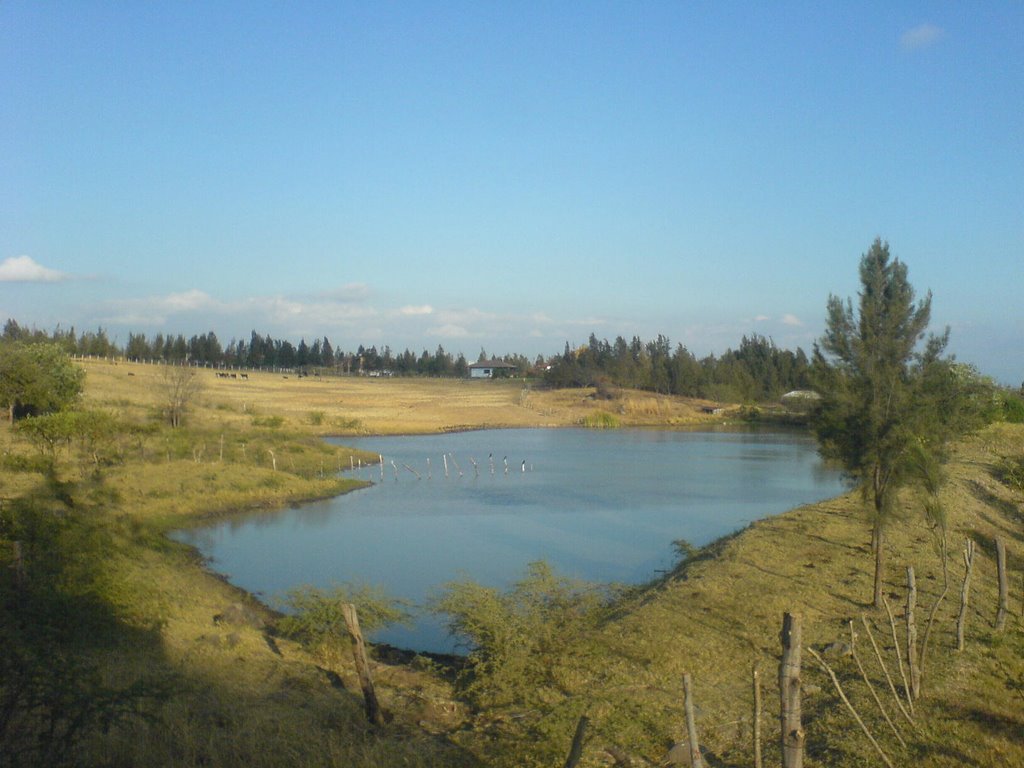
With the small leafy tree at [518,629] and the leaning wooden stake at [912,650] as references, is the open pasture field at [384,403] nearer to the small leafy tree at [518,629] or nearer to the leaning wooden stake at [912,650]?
the small leafy tree at [518,629]

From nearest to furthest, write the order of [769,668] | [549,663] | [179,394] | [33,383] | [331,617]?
1. [769,668]
2. [549,663]
3. [331,617]
4. [33,383]
5. [179,394]

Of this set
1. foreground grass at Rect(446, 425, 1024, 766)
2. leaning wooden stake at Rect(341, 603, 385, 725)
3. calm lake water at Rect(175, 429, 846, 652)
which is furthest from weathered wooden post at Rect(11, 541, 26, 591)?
foreground grass at Rect(446, 425, 1024, 766)

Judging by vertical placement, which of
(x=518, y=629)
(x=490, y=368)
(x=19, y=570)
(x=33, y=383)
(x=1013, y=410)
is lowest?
(x=518, y=629)

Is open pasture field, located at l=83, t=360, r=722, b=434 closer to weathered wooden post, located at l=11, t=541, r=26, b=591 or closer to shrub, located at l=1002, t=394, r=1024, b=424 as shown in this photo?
shrub, located at l=1002, t=394, r=1024, b=424

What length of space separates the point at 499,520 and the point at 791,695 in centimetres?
2325

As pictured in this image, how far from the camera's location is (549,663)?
11414 millimetres

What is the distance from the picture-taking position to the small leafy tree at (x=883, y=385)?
12523 mm

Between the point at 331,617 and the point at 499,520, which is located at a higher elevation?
the point at 331,617

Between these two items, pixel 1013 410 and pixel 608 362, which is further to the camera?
pixel 608 362

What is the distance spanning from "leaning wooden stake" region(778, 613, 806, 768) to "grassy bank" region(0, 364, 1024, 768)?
2.12m

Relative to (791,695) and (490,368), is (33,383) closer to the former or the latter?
(791,695)

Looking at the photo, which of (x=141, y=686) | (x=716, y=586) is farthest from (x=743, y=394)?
(x=141, y=686)

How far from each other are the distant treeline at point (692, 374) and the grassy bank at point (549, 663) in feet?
246

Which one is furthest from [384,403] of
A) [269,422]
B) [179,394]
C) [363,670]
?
[363,670]
